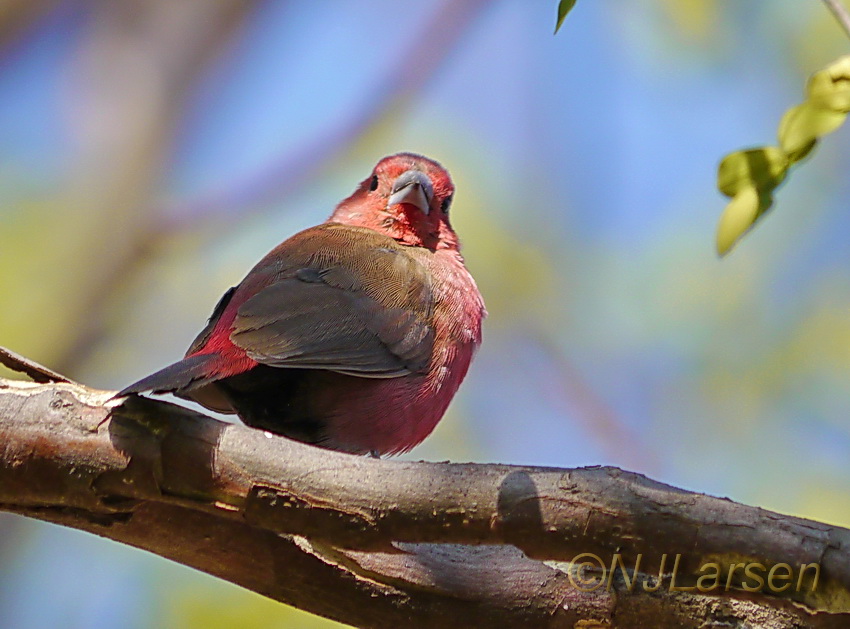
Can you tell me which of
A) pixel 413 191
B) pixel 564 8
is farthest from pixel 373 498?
pixel 413 191

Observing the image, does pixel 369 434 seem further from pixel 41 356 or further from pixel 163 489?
pixel 41 356

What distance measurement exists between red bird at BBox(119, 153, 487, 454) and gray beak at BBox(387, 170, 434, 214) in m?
0.35

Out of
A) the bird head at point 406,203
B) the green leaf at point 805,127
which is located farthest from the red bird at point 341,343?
the green leaf at point 805,127

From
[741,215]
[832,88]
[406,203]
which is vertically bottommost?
[741,215]

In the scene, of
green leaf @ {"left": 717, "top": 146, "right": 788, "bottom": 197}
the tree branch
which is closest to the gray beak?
the tree branch

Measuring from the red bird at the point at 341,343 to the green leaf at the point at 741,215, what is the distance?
5.06 ft

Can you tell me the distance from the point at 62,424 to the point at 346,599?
36.9 inches

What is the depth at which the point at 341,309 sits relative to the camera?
3836 millimetres

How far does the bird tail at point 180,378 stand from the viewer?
2636 millimetres

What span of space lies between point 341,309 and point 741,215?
1970 millimetres

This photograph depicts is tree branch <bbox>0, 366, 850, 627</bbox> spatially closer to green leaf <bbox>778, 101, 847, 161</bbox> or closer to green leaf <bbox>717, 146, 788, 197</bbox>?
green leaf <bbox>717, 146, 788, 197</bbox>

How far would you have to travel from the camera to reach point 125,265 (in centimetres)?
648

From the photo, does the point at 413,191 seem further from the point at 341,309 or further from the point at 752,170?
the point at 752,170

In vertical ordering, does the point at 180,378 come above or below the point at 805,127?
below
